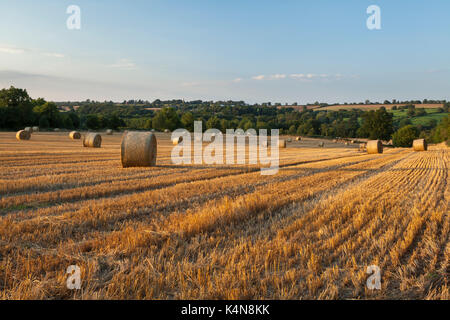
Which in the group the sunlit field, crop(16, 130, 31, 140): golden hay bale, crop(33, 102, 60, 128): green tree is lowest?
the sunlit field

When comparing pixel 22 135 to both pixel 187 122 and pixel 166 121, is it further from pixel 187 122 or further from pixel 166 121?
pixel 187 122

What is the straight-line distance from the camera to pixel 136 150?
47.2 feet

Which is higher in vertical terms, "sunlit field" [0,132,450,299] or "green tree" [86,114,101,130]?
"green tree" [86,114,101,130]

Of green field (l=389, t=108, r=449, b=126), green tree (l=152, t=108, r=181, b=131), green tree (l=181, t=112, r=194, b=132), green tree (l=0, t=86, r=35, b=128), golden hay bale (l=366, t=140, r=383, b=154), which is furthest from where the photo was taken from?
green field (l=389, t=108, r=449, b=126)

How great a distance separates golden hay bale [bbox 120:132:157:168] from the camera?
47.1 feet

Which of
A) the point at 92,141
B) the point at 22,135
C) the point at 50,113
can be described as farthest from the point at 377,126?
the point at 22,135

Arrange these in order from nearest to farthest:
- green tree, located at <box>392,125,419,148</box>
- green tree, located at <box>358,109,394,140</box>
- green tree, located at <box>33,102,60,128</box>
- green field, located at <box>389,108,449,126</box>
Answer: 1. green tree, located at <box>33,102,60,128</box>
2. green tree, located at <box>392,125,419,148</box>
3. green tree, located at <box>358,109,394,140</box>
4. green field, located at <box>389,108,449,126</box>

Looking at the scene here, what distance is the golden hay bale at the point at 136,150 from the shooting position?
47.1ft

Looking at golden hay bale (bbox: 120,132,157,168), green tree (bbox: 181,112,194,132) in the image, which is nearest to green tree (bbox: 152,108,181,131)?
green tree (bbox: 181,112,194,132)

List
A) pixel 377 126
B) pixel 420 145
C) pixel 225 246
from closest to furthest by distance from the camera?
pixel 225 246
pixel 420 145
pixel 377 126

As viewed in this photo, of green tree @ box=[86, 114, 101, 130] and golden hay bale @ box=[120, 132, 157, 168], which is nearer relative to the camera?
golden hay bale @ box=[120, 132, 157, 168]

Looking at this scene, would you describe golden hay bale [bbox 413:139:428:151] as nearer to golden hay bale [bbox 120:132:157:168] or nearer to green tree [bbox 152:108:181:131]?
golden hay bale [bbox 120:132:157:168]

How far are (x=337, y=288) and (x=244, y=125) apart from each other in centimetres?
9058
